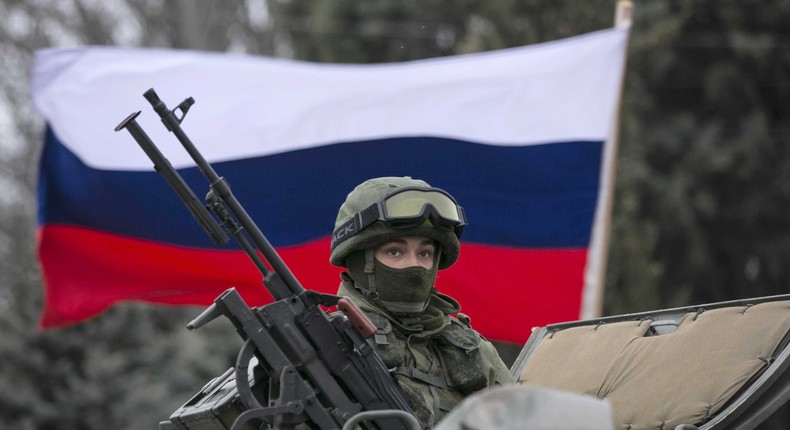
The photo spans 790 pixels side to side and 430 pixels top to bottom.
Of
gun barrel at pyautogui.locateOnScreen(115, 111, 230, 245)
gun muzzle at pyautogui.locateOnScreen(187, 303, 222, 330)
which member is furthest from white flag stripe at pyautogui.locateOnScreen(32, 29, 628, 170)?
gun muzzle at pyautogui.locateOnScreen(187, 303, 222, 330)

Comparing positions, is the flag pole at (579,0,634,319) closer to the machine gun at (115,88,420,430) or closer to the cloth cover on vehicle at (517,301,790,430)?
the cloth cover on vehicle at (517,301,790,430)

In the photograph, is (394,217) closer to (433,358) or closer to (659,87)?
(433,358)

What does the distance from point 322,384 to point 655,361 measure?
128 centimetres

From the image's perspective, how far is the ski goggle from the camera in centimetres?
534

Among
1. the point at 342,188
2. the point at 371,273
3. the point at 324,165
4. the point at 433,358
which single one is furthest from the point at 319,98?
the point at 433,358

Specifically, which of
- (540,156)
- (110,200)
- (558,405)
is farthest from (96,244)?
(558,405)

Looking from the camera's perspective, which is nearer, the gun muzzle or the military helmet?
the gun muzzle

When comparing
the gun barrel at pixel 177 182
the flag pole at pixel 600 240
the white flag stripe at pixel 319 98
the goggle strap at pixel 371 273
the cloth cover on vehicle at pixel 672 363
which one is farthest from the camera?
the white flag stripe at pixel 319 98

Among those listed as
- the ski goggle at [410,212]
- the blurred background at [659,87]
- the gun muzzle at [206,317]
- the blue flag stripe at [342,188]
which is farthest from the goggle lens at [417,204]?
the blurred background at [659,87]

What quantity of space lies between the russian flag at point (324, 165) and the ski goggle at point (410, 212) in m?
4.54

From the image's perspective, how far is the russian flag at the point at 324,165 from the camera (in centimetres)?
1025

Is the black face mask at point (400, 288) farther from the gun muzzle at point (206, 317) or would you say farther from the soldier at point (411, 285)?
the gun muzzle at point (206, 317)

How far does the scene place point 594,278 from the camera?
10070mm

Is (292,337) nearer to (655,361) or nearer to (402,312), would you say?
(402,312)
